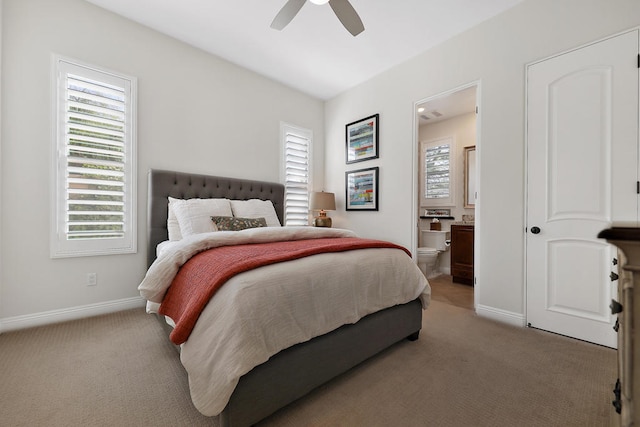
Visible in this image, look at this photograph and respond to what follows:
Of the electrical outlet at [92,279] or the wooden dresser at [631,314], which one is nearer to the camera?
the wooden dresser at [631,314]

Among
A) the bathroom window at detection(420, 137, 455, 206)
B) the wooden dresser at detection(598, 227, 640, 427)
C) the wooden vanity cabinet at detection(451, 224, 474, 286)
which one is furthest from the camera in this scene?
the bathroom window at detection(420, 137, 455, 206)

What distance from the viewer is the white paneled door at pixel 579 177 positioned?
6.45 ft

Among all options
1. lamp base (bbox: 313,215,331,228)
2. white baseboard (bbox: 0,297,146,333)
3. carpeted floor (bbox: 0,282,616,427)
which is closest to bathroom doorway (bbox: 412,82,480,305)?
lamp base (bbox: 313,215,331,228)

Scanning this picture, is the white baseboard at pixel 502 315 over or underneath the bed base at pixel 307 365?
underneath

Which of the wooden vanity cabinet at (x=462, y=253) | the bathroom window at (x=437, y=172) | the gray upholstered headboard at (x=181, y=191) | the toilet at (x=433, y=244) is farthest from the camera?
the bathroom window at (x=437, y=172)

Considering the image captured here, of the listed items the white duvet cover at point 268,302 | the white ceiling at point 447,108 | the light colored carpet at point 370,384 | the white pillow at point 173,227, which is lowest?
the light colored carpet at point 370,384

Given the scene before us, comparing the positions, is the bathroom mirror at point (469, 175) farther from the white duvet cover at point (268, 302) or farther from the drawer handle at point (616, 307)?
the drawer handle at point (616, 307)

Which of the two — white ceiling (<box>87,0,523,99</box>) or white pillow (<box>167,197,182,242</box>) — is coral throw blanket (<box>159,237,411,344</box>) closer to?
white pillow (<box>167,197,182,242</box>)

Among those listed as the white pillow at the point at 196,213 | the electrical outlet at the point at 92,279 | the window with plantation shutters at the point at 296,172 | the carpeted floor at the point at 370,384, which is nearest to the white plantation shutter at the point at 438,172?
the window with plantation shutters at the point at 296,172

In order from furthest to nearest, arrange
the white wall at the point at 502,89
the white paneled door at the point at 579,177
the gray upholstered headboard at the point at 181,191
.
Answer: the gray upholstered headboard at the point at 181,191
the white wall at the point at 502,89
the white paneled door at the point at 579,177

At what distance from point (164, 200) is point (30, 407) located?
6.23 feet

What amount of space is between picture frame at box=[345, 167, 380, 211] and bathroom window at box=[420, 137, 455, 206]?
1.63 meters

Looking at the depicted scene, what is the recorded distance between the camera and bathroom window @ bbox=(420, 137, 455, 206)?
463 cm

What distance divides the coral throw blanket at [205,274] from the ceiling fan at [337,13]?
5.95 ft
